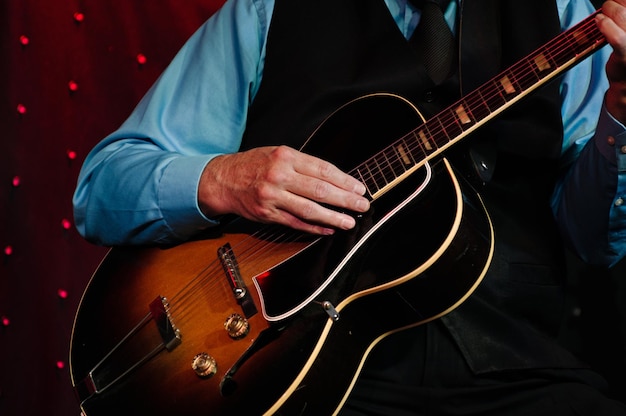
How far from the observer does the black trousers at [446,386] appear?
1.31 meters

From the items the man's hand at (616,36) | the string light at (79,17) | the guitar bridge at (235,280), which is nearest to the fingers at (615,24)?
the man's hand at (616,36)

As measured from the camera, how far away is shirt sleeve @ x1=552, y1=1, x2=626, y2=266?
1.33m

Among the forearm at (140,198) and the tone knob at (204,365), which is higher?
the forearm at (140,198)

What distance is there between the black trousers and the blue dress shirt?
33cm

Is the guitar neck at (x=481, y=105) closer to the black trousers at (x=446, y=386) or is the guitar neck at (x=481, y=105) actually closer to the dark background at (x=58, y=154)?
the black trousers at (x=446, y=386)

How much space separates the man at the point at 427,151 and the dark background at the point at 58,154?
588 mm

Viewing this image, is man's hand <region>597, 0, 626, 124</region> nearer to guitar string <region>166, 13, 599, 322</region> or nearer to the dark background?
guitar string <region>166, 13, 599, 322</region>

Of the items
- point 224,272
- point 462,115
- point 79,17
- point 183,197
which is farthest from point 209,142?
point 79,17

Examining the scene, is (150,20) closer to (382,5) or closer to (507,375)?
(382,5)

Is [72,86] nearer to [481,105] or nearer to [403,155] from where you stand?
[403,155]

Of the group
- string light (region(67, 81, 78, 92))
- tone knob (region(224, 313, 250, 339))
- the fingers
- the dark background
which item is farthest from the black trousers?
string light (region(67, 81, 78, 92))

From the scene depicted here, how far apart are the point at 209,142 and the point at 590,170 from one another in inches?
33.4

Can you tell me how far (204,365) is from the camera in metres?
1.21

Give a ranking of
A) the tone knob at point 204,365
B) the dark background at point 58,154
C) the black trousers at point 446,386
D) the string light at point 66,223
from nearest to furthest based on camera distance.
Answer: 1. the tone knob at point 204,365
2. the black trousers at point 446,386
3. the dark background at point 58,154
4. the string light at point 66,223
